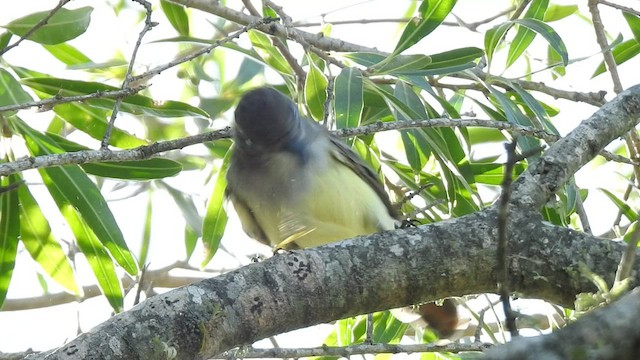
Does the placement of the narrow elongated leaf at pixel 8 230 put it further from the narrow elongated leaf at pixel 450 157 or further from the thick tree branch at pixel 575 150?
the thick tree branch at pixel 575 150

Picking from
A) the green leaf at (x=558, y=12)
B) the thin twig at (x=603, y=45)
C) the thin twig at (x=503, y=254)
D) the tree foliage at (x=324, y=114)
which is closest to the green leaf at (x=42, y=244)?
the tree foliage at (x=324, y=114)

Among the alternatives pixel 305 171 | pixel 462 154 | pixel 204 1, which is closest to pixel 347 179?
pixel 305 171

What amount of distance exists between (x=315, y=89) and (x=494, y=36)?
83 cm

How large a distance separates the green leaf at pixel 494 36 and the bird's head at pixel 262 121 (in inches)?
39.1

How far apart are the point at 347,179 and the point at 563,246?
1.56 m

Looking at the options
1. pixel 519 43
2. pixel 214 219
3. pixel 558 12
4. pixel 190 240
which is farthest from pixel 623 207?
pixel 190 240

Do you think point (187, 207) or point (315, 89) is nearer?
point (315, 89)

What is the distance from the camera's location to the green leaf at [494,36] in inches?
165

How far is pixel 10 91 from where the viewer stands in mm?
3840

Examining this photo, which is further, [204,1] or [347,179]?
[204,1]

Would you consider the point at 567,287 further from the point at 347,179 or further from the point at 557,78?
the point at 557,78

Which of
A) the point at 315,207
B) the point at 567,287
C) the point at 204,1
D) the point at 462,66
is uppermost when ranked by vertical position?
the point at 204,1

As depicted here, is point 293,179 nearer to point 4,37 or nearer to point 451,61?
point 451,61

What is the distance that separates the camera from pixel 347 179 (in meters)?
3.97
